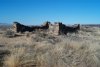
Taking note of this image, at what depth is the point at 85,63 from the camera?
9.16 meters

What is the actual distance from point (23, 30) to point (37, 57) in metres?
20.9

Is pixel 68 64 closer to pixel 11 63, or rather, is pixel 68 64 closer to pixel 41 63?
pixel 41 63

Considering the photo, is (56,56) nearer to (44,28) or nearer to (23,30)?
(23,30)

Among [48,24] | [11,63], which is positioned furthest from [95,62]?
[48,24]

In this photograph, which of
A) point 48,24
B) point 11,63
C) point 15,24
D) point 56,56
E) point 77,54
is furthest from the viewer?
point 48,24

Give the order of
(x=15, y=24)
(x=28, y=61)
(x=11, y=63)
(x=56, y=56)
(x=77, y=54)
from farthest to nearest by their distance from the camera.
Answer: (x=15, y=24) → (x=77, y=54) → (x=56, y=56) → (x=28, y=61) → (x=11, y=63)

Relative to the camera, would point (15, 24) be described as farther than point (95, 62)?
Yes

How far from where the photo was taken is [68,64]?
882 centimetres

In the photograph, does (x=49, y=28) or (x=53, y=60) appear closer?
(x=53, y=60)

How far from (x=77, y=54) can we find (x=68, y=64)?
1485 millimetres

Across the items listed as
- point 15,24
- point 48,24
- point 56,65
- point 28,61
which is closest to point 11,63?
point 28,61

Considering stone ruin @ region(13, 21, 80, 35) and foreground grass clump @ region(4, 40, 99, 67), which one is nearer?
foreground grass clump @ region(4, 40, 99, 67)

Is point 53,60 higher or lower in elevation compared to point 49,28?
lower

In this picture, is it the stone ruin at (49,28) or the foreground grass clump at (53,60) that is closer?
the foreground grass clump at (53,60)
